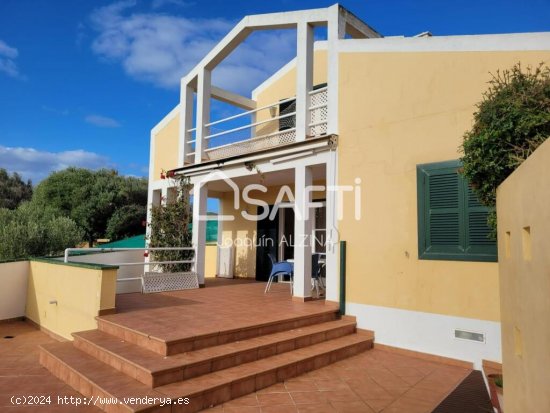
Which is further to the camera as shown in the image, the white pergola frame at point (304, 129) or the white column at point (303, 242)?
the white column at point (303, 242)

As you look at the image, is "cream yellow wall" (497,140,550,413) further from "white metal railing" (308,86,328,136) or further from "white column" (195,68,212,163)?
"white column" (195,68,212,163)

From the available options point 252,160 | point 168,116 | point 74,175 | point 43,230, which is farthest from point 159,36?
point 74,175

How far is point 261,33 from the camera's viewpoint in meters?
9.23

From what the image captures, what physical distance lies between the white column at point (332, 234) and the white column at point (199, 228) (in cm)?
388

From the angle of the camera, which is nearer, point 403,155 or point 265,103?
point 403,155

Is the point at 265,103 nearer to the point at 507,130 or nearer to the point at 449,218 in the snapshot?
the point at 449,218

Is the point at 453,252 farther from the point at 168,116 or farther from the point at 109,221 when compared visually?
the point at 109,221

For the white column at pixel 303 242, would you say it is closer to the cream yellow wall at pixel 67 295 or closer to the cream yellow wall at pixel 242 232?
the cream yellow wall at pixel 67 295

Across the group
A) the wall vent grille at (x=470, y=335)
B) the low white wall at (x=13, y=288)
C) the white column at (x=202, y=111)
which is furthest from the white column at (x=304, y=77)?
the low white wall at (x=13, y=288)

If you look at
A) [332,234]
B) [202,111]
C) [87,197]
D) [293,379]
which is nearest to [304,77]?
[332,234]

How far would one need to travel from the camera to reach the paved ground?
400 centimetres

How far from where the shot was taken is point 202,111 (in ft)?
33.1

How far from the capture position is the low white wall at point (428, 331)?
5.23 meters

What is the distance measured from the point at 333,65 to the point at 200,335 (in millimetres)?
5358
